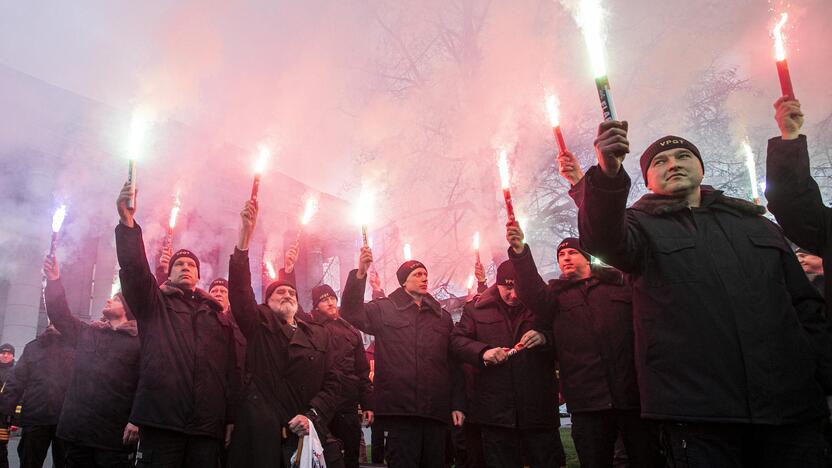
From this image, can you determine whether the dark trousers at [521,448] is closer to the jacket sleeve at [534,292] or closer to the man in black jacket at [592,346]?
the man in black jacket at [592,346]

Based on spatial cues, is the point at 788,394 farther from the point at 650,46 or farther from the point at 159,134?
the point at 159,134

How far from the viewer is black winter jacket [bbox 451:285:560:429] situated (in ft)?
→ 12.7

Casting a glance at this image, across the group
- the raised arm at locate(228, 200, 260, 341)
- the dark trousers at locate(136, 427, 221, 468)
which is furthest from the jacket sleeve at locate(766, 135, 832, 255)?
the dark trousers at locate(136, 427, 221, 468)

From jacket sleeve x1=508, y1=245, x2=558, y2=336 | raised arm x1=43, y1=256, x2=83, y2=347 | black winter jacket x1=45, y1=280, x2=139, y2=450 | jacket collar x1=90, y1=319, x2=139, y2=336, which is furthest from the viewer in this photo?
raised arm x1=43, y1=256, x2=83, y2=347

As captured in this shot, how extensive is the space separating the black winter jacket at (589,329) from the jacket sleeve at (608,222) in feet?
3.58

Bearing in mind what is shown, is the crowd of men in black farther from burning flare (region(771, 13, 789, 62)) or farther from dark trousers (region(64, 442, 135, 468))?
burning flare (region(771, 13, 789, 62))

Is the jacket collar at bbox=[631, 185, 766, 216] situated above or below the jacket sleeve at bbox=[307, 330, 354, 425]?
above

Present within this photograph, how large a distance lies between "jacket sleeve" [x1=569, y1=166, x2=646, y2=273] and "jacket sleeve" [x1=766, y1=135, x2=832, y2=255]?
2.38 ft

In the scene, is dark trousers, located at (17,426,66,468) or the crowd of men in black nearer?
the crowd of men in black

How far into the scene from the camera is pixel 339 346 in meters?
5.40

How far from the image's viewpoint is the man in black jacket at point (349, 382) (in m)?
5.44

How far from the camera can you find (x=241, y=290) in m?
3.76

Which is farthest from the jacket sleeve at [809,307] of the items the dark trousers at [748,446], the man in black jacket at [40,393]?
the man in black jacket at [40,393]

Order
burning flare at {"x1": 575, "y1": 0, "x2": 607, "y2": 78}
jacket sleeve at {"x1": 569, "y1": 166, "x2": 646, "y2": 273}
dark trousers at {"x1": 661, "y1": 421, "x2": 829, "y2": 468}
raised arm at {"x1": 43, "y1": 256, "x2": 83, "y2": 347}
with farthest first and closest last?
raised arm at {"x1": 43, "y1": 256, "x2": 83, "y2": 347} < jacket sleeve at {"x1": 569, "y1": 166, "x2": 646, "y2": 273} < dark trousers at {"x1": 661, "y1": 421, "x2": 829, "y2": 468} < burning flare at {"x1": 575, "y1": 0, "x2": 607, "y2": 78}
